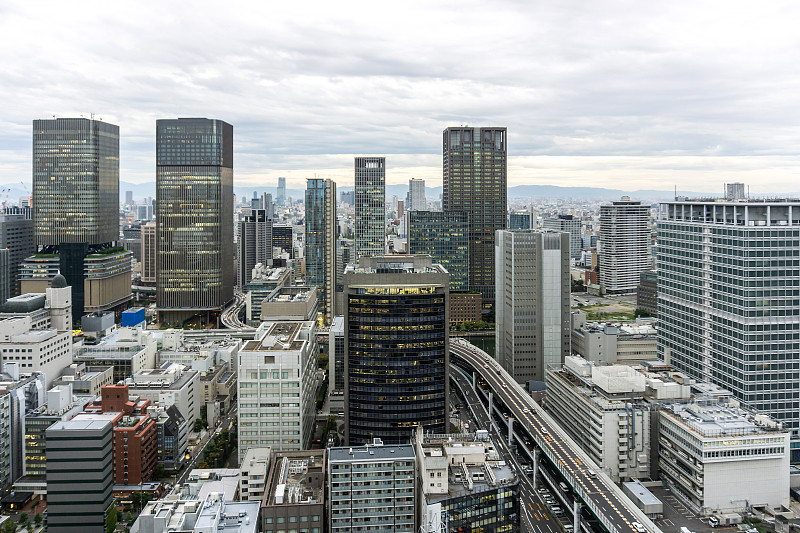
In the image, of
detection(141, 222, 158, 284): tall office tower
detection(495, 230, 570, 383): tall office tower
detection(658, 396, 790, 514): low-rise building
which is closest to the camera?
detection(658, 396, 790, 514): low-rise building

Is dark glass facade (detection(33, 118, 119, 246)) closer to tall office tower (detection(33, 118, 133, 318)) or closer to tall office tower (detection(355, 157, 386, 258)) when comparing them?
tall office tower (detection(33, 118, 133, 318))

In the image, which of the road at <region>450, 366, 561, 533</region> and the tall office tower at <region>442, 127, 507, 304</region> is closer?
the road at <region>450, 366, 561, 533</region>

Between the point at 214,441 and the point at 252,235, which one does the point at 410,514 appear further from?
the point at 252,235

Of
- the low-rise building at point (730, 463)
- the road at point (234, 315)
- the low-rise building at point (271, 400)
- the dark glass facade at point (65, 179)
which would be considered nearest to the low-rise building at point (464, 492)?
the low-rise building at point (730, 463)

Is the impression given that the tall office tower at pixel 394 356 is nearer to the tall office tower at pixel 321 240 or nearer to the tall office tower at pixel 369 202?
the tall office tower at pixel 321 240

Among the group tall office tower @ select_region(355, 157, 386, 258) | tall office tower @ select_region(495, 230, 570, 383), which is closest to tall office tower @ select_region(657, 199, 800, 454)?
tall office tower @ select_region(495, 230, 570, 383)

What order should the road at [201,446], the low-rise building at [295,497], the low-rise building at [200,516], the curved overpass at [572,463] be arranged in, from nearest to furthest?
the low-rise building at [200,516], the low-rise building at [295,497], the curved overpass at [572,463], the road at [201,446]

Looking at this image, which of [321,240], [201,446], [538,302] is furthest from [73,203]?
[538,302]
